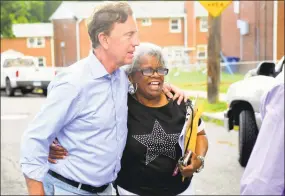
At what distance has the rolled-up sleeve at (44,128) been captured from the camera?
9.62ft

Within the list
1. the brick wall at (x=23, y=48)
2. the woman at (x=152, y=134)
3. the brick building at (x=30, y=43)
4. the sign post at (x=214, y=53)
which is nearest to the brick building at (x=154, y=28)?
the brick building at (x=30, y=43)

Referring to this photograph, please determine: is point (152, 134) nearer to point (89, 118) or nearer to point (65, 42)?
point (89, 118)

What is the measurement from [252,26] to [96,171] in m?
31.6

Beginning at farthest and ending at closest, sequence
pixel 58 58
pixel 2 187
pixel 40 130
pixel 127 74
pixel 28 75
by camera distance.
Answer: pixel 58 58 → pixel 28 75 → pixel 2 187 → pixel 127 74 → pixel 40 130

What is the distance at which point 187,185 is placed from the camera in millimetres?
3371

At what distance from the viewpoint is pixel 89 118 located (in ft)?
9.95

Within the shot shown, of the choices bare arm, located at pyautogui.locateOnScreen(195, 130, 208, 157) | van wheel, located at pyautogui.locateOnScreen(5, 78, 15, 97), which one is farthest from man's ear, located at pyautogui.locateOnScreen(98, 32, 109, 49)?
van wheel, located at pyautogui.locateOnScreen(5, 78, 15, 97)

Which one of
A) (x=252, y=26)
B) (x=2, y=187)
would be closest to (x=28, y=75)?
(x=2, y=187)

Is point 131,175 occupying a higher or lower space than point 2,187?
higher

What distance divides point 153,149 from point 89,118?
0.40 meters

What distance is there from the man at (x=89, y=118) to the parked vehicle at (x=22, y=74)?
16.4 meters

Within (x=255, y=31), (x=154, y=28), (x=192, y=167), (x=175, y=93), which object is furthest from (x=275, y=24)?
(x=192, y=167)

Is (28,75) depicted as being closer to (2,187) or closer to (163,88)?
(2,187)

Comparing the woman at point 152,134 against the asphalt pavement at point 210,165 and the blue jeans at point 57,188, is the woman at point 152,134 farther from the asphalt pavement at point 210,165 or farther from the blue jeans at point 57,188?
the asphalt pavement at point 210,165
